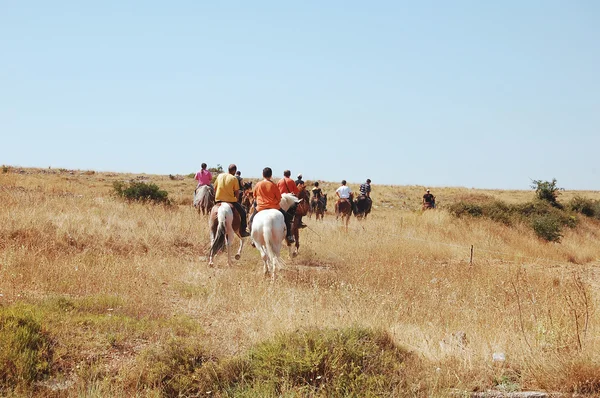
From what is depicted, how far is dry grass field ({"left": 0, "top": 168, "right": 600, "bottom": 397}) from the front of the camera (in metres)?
6.26

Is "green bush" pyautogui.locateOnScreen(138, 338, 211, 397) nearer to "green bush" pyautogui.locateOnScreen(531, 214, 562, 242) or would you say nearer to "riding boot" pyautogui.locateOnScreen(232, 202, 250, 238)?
"riding boot" pyautogui.locateOnScreen(232, 202, 250, 238)

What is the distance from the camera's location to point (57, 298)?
27.7ft

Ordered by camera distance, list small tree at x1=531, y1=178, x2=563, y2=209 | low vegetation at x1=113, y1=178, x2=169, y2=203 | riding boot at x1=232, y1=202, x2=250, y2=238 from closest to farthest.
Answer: riding boot at x1=232, y1=202, x2=250, y2=238
low vegetation at x1=113, y1=178, x2=169, y2=203
small tree at x1=531, y1=178, x2=563, y2=209

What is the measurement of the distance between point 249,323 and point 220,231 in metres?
5.45

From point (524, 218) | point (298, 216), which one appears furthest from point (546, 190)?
point (298, 216)

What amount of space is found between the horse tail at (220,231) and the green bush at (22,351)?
6.29m

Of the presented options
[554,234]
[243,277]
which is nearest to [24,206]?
[243,277]

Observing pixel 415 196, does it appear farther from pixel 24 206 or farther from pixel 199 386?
pixel 199 386

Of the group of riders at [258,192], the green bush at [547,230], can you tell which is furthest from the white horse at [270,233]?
the green bush at [547,230]

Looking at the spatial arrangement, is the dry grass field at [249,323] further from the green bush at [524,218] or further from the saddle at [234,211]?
the green bush at [524,218]

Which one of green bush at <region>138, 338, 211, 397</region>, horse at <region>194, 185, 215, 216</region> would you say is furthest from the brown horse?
green bush at <region>138, 338, 211, 397</region>

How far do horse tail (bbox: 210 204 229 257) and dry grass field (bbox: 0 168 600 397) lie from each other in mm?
448

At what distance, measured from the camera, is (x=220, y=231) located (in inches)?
516

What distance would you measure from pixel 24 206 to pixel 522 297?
44.0 ft
